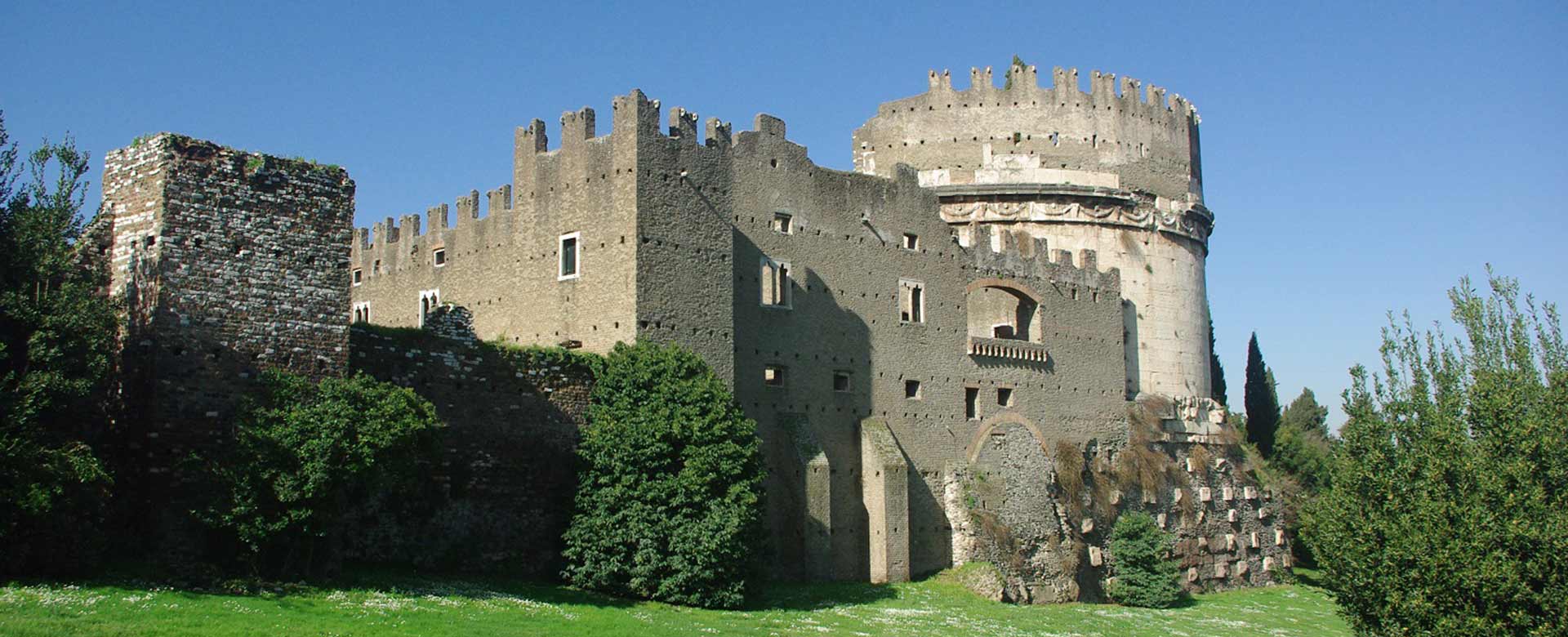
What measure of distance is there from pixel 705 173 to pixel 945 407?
9978 millimetres

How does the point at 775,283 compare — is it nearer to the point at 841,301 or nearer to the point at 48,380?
the point at 841,301

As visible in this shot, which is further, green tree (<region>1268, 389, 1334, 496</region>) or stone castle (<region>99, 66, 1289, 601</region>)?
green tree (<region>1268, 389, 1334, 496</region>)

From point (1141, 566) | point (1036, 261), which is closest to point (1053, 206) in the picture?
point (1036, 261)

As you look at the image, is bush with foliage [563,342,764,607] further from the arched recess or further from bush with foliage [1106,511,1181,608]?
the arched recess

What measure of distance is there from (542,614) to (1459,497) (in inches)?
581

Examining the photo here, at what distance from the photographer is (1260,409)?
176ft

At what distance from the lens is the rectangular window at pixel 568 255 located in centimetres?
3102

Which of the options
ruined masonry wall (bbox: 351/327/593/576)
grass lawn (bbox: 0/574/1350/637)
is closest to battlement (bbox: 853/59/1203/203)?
grass lawn (bbox: 0/574/1350/637)

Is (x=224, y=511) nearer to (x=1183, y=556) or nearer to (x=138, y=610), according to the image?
(x=138, y=610)

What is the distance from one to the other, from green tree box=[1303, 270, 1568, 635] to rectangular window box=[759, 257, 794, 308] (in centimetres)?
1335

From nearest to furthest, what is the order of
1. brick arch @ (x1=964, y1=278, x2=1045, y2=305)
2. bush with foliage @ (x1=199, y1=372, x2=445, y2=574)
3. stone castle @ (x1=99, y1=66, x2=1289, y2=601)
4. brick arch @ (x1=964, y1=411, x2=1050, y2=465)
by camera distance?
bush with foliage @ (x1=199, y1=372, x2=445, y2=574) → stone castle @ (x1=99, y1=66, x2=1289, y2=601) → brick arch @ (x1=964, y1=411, x2=1050, y2=465) → brick arch @ (x1=964, y1=278, x2=1045, y2=305)

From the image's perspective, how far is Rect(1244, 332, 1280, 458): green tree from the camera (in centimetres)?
5347

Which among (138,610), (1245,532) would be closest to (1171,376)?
(1245,532)

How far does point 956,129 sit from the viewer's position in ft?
149
